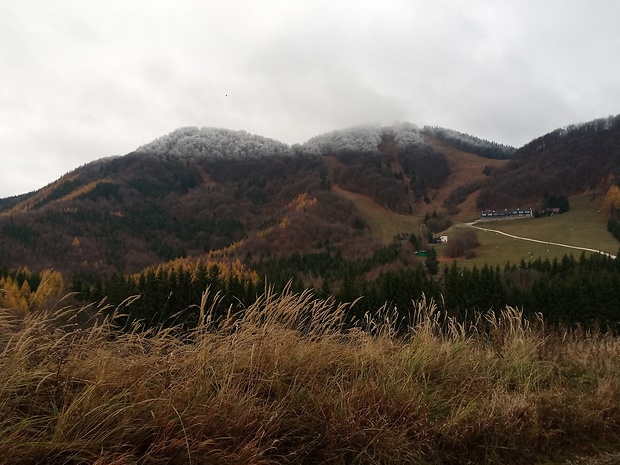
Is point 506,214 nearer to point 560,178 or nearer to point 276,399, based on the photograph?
point 560,178

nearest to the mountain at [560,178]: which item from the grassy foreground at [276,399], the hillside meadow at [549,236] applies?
the hillside meadow at [549,236]

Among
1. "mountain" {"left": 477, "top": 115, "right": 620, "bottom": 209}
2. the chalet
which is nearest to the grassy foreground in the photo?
the chalet

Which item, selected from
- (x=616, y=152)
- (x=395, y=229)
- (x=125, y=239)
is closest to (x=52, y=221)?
(x=125, y=239)

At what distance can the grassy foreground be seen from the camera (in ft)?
8.04

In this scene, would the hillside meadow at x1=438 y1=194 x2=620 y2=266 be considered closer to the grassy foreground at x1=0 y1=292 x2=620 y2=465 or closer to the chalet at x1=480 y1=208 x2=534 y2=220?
the chalet at x1=480 y1=208 x2=534 y2=220

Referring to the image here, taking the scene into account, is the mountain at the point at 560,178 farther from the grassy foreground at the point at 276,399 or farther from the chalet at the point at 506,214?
the grassy foreground at the point at 276,399

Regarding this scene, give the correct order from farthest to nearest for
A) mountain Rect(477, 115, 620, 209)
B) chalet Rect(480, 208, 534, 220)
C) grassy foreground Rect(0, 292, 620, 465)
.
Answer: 1. mountain Rect(477, 115, 620, 209)
2. chalet Rect(480, 208, 534, 220)
3. grassy foreground Rect(0, 292, 620, 465)

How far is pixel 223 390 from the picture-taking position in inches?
115

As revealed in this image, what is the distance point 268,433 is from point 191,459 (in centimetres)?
55

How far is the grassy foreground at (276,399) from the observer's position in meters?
2.45

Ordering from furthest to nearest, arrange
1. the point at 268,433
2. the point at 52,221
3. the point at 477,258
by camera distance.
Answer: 1. the point at 52,221
2. the point at 477,258
3. the point at 268,433

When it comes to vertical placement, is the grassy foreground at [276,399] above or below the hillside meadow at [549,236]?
above

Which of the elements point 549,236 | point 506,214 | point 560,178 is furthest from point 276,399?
point 560,178

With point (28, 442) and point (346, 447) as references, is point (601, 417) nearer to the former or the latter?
point (346, 447)
